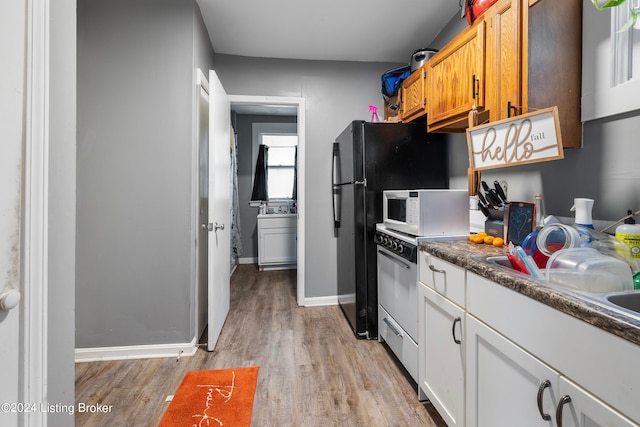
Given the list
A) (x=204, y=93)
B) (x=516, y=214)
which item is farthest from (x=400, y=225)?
(x=204, y=93)

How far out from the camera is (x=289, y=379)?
178 cm

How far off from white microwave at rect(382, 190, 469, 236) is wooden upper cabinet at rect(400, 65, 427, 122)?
787 mm

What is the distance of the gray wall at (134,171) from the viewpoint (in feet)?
6.35

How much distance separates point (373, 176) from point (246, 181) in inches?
124

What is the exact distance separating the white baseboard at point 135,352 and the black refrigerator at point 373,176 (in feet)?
4.14

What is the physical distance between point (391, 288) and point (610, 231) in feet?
3.70

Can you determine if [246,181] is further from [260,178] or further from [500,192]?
[500,192]

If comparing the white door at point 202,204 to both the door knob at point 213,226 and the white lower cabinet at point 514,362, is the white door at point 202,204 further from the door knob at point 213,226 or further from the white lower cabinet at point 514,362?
the white lower cabinet at point 514,362

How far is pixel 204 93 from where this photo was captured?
2289 mm

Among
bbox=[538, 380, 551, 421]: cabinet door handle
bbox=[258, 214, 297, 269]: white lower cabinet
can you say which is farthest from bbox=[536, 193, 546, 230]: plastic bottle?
bbox=[258, 214, 297, 269]: white lower cabinet

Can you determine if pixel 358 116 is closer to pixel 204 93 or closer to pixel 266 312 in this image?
pixel 204 93

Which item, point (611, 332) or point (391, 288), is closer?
point (611, 332)

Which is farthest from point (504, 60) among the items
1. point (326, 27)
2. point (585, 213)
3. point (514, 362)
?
point (326, 27)

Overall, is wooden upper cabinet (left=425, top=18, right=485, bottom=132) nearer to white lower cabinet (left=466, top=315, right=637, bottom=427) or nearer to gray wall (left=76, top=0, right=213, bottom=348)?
white lower cabinet (left=466, top=315, right=637, bottom=427)
